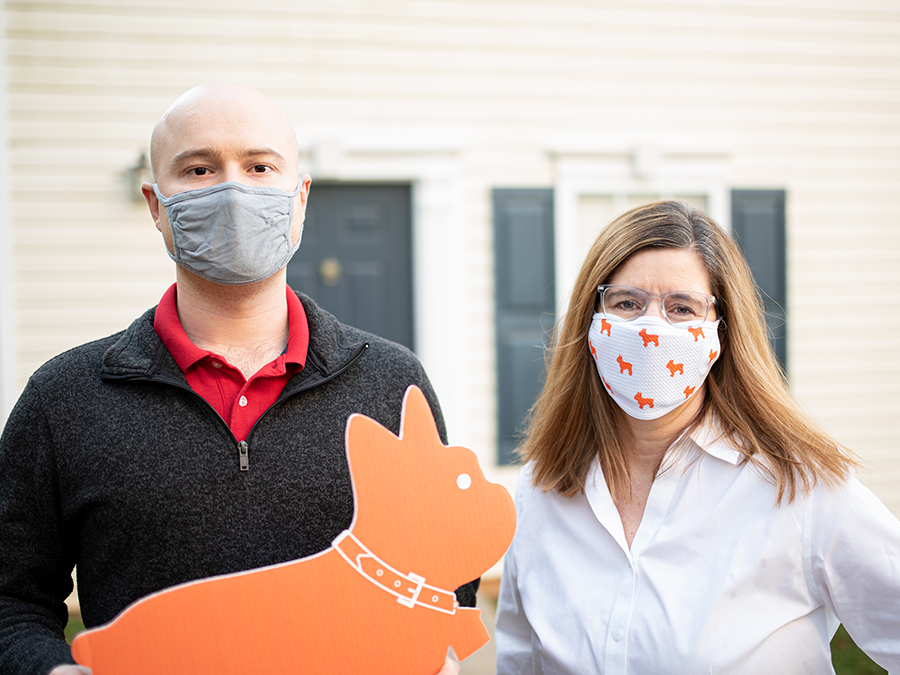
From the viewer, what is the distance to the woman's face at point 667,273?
172 cm

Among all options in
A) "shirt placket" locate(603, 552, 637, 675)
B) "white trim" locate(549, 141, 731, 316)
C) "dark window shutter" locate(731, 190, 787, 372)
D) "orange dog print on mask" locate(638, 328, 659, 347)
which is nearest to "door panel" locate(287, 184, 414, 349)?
"white trim" locate(549, 141, 731, 316)

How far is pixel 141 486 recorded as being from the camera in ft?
4.81

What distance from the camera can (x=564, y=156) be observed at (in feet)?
16.8

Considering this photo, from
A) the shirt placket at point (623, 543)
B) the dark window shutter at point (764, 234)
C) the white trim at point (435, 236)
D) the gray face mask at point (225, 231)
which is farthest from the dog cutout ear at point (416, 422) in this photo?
the dark window shutter at point (764, 234)

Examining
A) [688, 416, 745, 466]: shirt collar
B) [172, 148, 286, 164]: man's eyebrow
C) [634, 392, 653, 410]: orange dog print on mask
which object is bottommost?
[688, 416, 745, 466]: shirt collar

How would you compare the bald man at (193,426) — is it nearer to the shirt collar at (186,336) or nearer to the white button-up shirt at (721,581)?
the shirt collar at (186,336)

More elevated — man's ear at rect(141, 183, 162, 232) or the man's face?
the man's face

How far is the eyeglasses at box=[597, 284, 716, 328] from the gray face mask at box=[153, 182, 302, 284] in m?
0.86

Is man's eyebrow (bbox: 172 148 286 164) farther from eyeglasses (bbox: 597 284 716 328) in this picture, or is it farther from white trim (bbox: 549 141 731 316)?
white trim (bbox: 549 141 731 316)

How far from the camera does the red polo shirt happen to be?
1540mm

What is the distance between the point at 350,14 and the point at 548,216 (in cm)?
193

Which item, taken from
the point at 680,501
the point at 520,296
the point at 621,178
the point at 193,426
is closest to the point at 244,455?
the point at 193,426

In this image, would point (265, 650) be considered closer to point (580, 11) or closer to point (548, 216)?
point (548, 216)

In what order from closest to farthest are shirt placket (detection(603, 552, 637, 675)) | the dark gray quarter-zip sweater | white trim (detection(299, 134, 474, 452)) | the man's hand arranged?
the man's hand
the dark gray quarter-zip sweater
shirt placket (detection(603, 552, 637, 675))
white trim (detection(299, 134, 474, 452))
